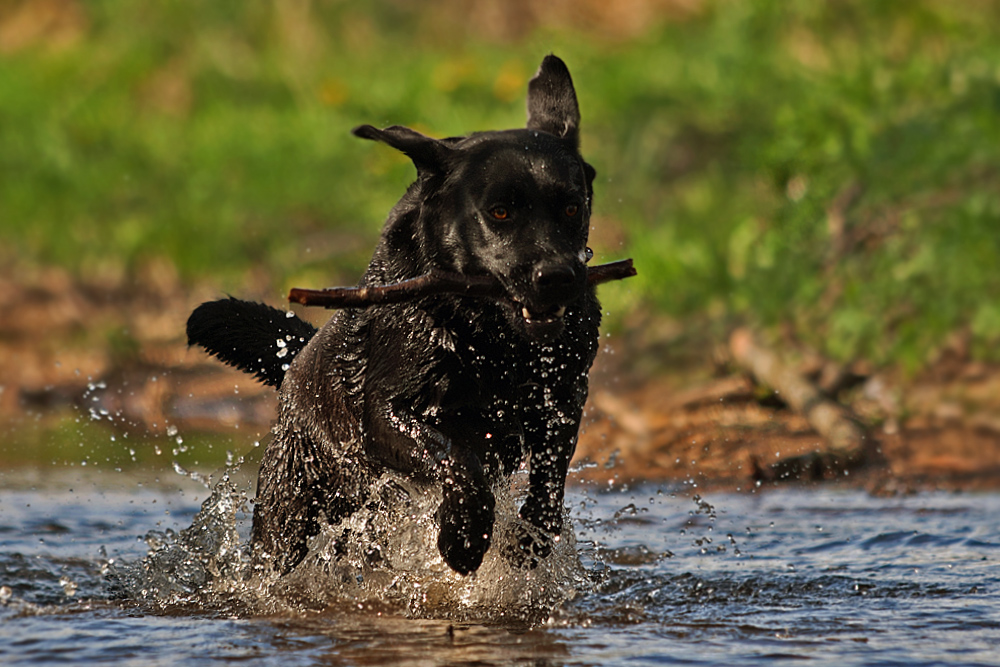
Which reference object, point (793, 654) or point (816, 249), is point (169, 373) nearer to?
point (816, 249)

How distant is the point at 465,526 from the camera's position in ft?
12.7

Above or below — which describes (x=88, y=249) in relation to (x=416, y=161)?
above

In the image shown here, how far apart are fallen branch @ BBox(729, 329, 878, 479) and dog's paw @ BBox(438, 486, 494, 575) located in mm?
2874

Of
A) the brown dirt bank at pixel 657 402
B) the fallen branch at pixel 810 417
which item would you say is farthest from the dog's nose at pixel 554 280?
the fallen branch at pixel 810 417

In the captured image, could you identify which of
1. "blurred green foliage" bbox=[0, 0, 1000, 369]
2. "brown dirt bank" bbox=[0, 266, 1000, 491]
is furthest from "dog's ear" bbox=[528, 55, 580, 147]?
"blurred green foliage" bbox=[0, 0, 1000, 369]

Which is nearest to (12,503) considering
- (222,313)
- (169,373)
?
→ (222,313)

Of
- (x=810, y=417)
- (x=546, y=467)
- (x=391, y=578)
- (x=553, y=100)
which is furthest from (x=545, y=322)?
(x=810, y=417)

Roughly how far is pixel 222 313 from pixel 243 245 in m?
5.04

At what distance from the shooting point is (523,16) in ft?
43.2

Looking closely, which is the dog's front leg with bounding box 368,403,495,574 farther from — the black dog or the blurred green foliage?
the blurred green foliage

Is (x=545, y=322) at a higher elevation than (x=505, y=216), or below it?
below

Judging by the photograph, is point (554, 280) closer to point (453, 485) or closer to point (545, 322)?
point (545, 322)

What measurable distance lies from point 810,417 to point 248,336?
3.28 m

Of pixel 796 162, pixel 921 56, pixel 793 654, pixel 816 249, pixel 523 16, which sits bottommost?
pixel 793 654
